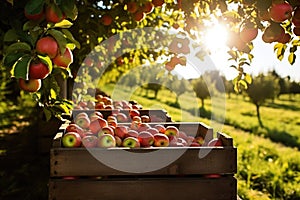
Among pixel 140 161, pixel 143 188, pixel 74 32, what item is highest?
pixel 74 32

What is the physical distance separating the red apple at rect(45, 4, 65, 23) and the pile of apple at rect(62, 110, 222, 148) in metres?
1.23

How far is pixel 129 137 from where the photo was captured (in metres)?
2.82

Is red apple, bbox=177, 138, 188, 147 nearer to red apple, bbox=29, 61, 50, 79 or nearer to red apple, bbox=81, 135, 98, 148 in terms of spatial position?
red apple, bbox=81, 135, 98, 148

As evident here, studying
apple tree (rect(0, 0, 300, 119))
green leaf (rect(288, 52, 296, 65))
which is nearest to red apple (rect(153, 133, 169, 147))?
apple tree (rect(0, 0, 300, 119))

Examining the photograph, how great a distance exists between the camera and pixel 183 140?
2.96 m

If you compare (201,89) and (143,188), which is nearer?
(143,188)

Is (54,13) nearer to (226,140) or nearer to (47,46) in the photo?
(47,46)

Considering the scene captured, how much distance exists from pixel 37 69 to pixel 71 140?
116cm

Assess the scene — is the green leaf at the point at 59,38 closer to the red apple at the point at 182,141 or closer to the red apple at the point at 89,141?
the red apple at the point at 89,141

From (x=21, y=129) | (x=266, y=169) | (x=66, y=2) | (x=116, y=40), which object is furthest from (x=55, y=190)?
(x=21, y=129)

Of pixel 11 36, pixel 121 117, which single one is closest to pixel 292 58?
pixel 11 36

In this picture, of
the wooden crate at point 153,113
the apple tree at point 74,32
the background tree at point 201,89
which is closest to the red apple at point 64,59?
the apple tree at point 74,32

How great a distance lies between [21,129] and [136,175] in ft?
24.6

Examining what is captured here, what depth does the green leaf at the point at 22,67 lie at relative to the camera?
1476mm
